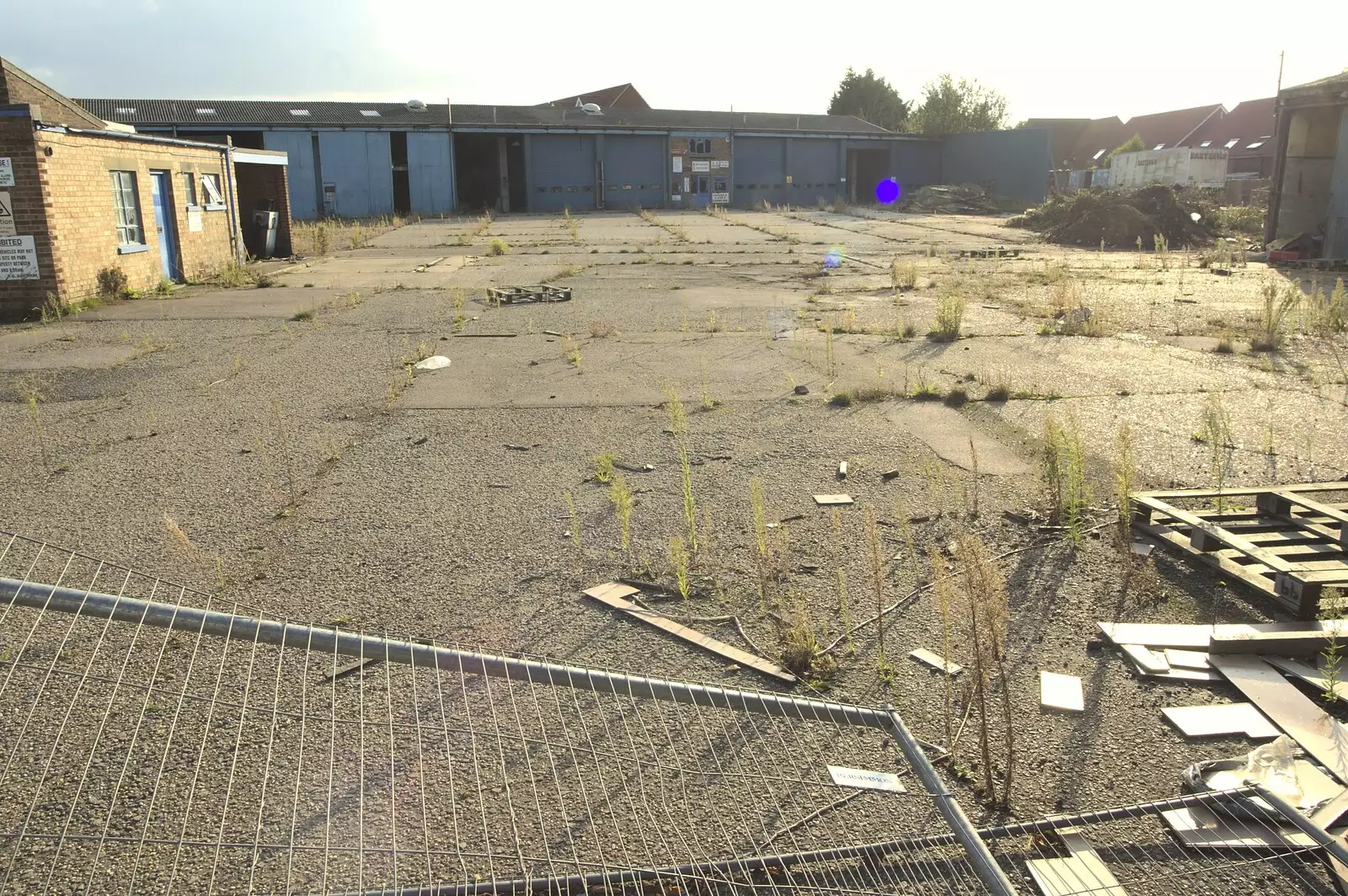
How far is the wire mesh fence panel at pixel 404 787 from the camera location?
299cm

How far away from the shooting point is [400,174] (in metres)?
47.4

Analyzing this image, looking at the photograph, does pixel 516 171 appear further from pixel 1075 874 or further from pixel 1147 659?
pixel 1075 874

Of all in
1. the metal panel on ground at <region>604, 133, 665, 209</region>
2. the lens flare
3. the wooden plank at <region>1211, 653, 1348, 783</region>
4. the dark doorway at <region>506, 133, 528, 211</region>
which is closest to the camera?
the wooden plank at <region>1211, 653, 1348, 783</region>

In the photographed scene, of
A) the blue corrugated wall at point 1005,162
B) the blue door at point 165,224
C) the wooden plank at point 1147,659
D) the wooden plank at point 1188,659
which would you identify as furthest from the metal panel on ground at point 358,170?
the wooden plank at point 1188,659

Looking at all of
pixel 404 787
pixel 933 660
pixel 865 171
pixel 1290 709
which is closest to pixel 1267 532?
pixel 1290 709

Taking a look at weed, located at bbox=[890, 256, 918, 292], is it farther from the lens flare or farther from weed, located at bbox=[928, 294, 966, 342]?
the lens flare

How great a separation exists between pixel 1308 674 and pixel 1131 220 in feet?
102

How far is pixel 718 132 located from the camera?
53.0m

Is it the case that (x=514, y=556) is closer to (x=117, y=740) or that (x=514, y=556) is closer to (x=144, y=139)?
(x=117, y=740)

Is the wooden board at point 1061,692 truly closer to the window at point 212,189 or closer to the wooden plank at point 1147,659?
the wooden plank at point 1147,659

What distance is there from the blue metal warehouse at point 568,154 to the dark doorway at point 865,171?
0.27ft

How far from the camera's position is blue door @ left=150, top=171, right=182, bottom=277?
1983cm

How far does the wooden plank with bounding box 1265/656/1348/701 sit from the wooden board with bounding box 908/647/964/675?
139cm

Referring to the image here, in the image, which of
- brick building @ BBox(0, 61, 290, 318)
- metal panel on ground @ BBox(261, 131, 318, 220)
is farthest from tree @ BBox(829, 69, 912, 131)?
brick building @ BBox(0, 61, 290, 318)
